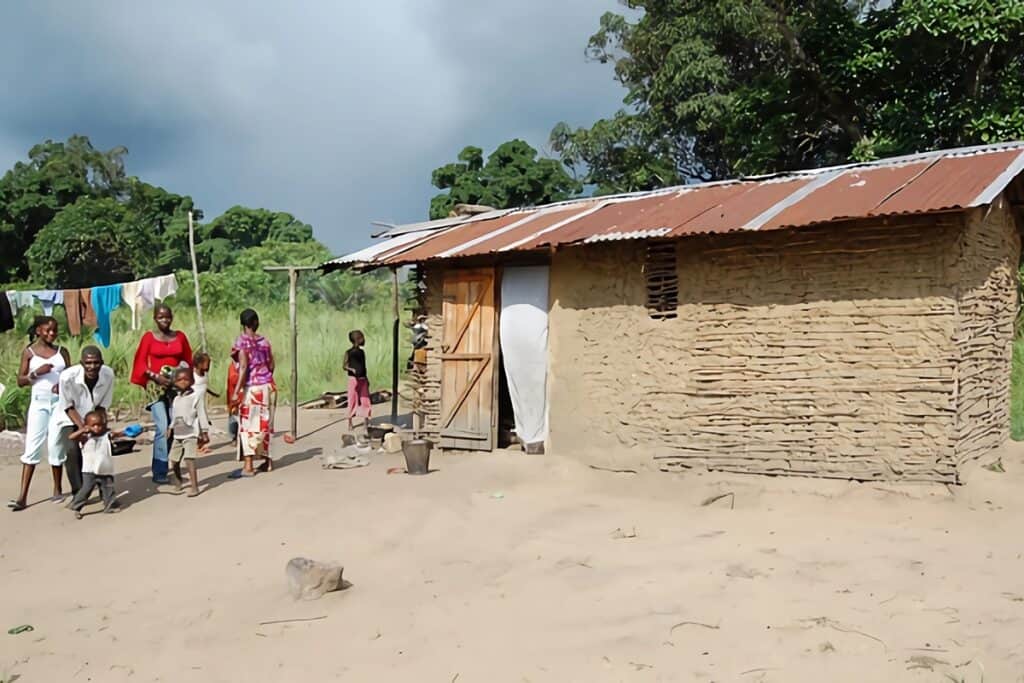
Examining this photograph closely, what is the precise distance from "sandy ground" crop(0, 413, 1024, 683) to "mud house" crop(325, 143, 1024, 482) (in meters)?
0.45

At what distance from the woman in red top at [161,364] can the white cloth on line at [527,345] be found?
3272mm

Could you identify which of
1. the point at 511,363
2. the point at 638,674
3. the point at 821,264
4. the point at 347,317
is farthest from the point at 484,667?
the point at 347,317

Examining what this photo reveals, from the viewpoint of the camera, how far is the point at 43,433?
722 centimetres

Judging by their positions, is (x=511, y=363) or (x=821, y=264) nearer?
(x=821, y=264)

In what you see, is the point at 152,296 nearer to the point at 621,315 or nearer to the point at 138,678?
the point at 621,315

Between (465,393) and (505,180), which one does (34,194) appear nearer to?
(505,180)

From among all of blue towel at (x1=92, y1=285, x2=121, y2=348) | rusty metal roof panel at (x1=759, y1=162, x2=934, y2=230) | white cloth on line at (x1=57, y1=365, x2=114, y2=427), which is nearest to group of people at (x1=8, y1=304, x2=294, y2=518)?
white cloth on line at (x1=57, y1=365, x2=114, y2=427)

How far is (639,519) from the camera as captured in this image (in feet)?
21.7

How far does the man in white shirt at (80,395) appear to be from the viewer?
22.5 feet

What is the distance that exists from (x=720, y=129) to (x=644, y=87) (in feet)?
6.14

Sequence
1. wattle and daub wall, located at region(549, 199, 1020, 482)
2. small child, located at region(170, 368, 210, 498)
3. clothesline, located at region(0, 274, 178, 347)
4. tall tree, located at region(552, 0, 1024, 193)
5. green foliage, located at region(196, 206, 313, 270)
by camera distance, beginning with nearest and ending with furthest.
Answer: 1. wattle and daub wall, located at region(549, 199, 1020, 482)
2. small child, located at region(170, 368, 210, 498)
3. tall tree, located at region(552, 0, 1024, 193)
4. clothesline, located at region(0, 274, 178, 347)
5. green foliage, located at region(196, 206, 313, 270)

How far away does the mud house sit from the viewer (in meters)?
6.52

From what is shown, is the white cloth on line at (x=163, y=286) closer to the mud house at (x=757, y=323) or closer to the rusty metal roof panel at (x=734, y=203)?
the mud house at (x=757, y=323)

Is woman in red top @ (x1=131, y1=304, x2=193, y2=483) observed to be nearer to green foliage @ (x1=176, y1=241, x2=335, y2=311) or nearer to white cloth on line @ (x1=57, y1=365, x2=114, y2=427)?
white cloth on line @ (x1=57, y1=365, x2=114, y2=427)
